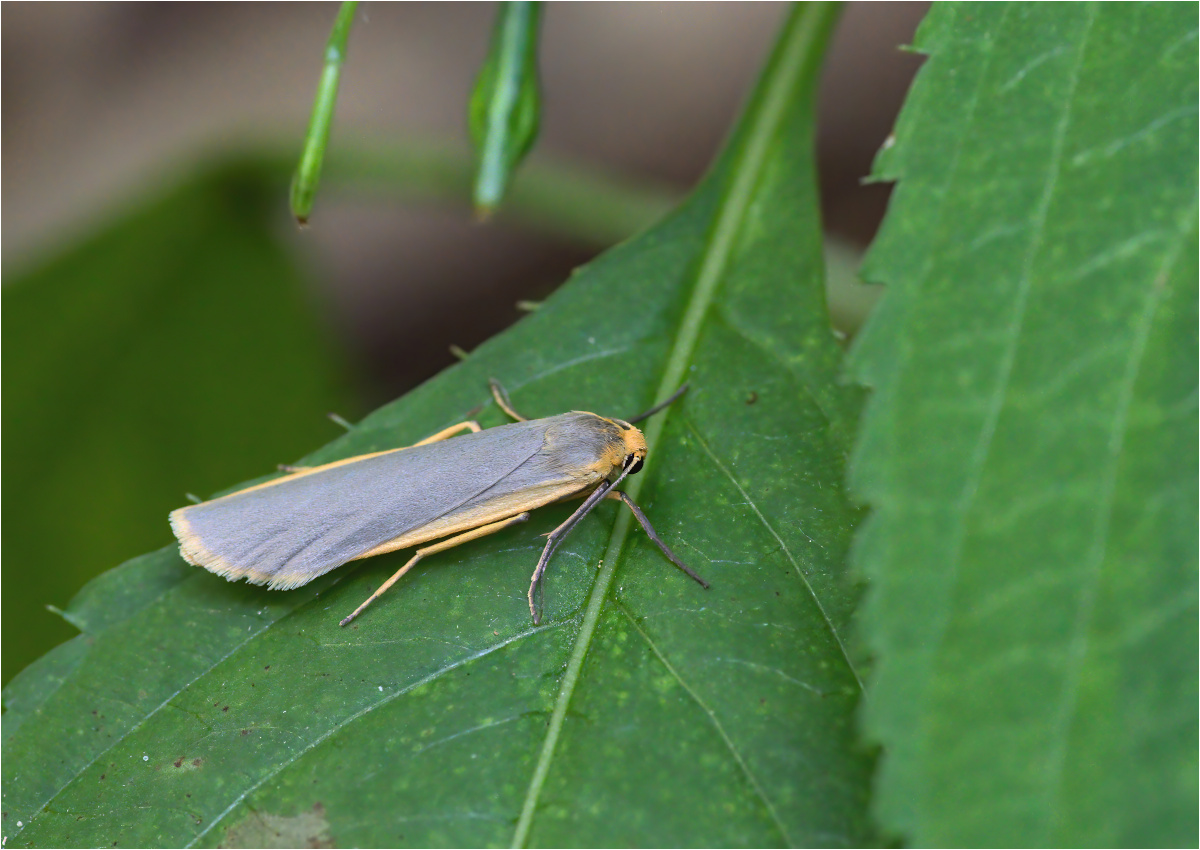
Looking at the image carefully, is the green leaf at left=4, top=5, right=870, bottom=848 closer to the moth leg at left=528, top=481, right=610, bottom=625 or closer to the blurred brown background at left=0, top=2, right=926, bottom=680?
the moth leg at left=528, top=481, right=610, bottom=625

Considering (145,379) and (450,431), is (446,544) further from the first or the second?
(145,379)

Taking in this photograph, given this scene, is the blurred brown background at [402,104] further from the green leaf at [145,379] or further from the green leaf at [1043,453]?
the green leaf at [1043,453]

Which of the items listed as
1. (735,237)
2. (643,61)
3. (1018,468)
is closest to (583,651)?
(1018,468)

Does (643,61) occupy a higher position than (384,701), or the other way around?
(643,61)

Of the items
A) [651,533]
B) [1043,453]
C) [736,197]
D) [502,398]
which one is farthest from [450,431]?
[1043,453]

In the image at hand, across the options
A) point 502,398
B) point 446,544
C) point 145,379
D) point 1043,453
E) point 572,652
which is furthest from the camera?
point 145,379

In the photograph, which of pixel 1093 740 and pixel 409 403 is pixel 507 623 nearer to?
pixel 409 403

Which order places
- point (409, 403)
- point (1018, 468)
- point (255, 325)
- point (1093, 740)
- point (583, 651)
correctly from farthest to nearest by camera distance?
point (255, 325), point (409, 403), point (583, 651), point (1018, 468), point (1093, 740)
